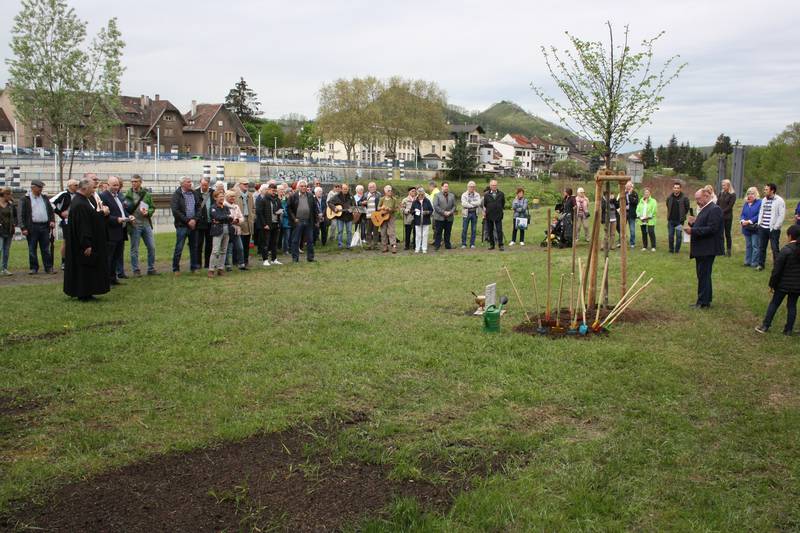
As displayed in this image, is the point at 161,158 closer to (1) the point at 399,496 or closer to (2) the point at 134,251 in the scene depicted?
(2) the point at 134,251

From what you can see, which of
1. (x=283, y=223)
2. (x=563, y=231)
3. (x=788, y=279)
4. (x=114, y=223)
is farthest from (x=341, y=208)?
(x=788, y=279)

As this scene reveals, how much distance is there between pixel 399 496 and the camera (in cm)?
490

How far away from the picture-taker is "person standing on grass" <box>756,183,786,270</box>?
48.6 feet

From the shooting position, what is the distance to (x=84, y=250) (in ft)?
36.5

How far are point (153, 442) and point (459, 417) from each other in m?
2.76

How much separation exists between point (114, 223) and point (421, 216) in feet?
29.0

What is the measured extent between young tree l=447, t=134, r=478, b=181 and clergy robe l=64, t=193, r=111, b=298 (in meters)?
74.9

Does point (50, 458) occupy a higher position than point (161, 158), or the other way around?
point (161, 158)

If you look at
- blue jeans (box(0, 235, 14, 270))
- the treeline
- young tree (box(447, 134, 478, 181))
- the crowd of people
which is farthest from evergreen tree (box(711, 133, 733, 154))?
blue jeans (box(0, 235, 14, 270))

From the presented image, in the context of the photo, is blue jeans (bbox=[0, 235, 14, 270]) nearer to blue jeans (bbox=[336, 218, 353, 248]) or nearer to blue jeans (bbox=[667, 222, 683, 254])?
Answer: blue jeans (bbox=[336, 218, 353, 248])

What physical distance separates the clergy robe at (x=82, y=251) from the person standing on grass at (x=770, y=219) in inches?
545

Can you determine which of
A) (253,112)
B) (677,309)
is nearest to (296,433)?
(677,309)

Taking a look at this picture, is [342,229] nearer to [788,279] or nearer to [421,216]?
[421,216]

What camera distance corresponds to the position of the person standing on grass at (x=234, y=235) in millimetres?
14891
